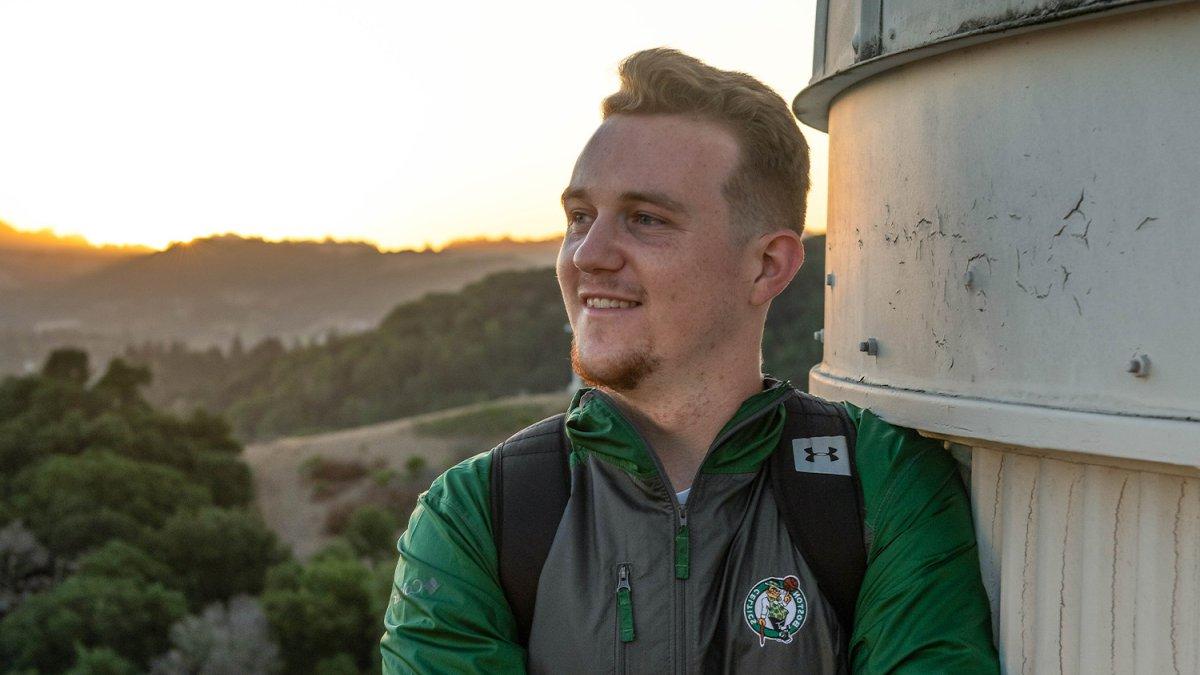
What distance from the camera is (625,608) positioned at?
2541 millimetres

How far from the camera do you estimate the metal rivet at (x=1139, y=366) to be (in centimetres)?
208

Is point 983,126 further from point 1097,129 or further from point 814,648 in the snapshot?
point 814,648

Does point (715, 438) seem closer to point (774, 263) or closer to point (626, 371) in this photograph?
point (626, 371)

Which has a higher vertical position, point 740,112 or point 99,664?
point 740,112

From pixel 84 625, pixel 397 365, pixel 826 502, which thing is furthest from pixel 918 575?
pixel 397 365

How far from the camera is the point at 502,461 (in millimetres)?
2730

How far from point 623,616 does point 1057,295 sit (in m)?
1.12

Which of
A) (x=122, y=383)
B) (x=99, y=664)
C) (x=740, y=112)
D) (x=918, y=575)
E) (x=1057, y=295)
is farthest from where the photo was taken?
(x=122, y=383)

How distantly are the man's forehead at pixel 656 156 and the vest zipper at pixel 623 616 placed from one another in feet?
3.02

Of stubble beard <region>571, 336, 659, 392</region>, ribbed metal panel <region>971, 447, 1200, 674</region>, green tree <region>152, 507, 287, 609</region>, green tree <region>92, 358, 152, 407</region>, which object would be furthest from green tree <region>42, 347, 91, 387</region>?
ribbed metal panel <region>971, 447, 1200, 674</region>

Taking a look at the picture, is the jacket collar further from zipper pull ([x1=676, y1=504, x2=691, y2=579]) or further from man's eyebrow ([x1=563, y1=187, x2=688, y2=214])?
man's eyebrow ([x1=563, y1=187, x2=688, y2=214])

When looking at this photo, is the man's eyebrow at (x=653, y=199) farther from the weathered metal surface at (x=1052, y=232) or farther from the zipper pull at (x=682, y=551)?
the zipper pull at (x=682, y=551)

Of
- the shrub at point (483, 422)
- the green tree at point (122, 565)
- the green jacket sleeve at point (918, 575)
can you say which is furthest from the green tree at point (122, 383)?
the green jacket sleeve at point (918, 575)

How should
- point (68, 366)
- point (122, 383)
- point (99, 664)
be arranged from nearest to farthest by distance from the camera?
point (99, 664) < point (122, 383) < point (68, 366)
